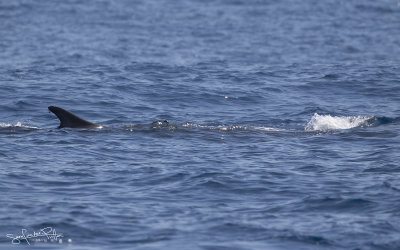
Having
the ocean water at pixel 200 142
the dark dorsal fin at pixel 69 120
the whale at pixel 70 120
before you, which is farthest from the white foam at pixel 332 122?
the dark dorsal fin at pixel 69 120

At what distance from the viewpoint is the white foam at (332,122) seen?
62.3 feet

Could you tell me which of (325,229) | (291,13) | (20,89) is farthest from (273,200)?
(291,13)

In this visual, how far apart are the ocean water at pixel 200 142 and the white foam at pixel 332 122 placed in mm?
110

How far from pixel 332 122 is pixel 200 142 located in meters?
4.70

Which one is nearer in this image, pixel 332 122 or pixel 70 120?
pixel 70 120

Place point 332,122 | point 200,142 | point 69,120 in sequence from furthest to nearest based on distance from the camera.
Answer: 1. point 332,122
2. point 69,120
3. point 200,142

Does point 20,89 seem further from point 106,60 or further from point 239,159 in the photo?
point 239,159

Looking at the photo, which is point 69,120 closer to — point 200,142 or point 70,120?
point 70,120

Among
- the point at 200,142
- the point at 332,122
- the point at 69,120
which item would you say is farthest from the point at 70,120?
the point at 332,122

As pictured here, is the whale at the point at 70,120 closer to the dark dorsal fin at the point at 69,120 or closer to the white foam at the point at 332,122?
the dark dorsal fin at the point at 69,120

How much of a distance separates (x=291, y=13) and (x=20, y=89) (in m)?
28.8

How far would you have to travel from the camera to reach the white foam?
62.3 ft

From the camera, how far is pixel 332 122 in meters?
19.4

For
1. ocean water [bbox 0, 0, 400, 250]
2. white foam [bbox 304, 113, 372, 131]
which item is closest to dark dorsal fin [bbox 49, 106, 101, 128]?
ocean water [bbox 0, 0, 400, 250]
